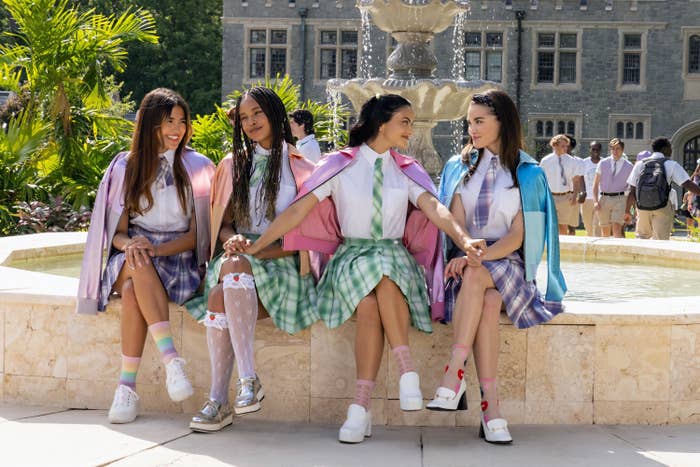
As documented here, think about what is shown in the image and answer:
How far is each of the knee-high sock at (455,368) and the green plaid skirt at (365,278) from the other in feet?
0.79

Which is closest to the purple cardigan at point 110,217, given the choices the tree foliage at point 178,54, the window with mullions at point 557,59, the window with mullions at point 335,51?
the window with mullions at point 335,51

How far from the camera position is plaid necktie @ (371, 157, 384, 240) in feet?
14.1

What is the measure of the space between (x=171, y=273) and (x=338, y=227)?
Result: 76 centimetres

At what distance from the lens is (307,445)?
12.9 feet

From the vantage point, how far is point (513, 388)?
4301mm

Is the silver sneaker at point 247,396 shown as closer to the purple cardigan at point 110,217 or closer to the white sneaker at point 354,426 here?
the white sneaker at point 354,426

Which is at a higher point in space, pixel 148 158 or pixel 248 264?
pixel 148 158

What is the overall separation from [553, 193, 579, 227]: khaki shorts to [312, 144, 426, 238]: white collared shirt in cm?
774

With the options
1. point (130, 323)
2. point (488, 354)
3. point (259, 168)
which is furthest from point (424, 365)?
point (130, 323)

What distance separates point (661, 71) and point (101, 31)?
21.8 meters

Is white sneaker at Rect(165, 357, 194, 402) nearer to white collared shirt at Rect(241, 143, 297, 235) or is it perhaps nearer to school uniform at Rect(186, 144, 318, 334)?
school uniform at Rect(186, 144, 318, 334)

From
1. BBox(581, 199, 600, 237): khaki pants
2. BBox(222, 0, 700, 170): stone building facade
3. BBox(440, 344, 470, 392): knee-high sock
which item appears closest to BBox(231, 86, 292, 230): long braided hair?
BBox(440, 344, 470, 392): knee-high sock

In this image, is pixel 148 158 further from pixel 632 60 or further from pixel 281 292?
pixel 632 60

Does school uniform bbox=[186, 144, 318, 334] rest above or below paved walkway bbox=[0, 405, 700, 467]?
above
